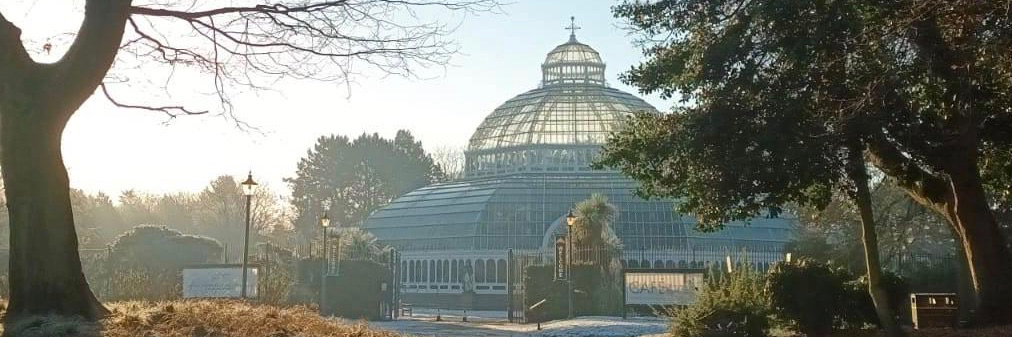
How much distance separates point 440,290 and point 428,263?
7.25ft

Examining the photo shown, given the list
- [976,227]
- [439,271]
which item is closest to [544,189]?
[439,271]

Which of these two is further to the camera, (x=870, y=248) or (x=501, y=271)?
(x=501, y=271)

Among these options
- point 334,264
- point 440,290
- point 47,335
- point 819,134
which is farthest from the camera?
point 440,290

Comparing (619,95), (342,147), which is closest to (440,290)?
(619,95)

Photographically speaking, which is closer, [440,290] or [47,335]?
[47,335]

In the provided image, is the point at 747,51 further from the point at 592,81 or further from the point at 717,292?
the point at 592,81

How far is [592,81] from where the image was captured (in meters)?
71.6

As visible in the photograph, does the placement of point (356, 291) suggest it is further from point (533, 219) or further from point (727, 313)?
Answer: point (533, 219)

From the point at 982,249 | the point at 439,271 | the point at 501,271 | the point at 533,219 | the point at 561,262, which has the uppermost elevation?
the point at 533,219

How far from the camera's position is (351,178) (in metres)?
98.0

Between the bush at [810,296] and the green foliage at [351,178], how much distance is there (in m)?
80.9

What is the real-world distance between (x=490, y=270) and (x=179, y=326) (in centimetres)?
4792

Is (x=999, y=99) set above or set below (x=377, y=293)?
above

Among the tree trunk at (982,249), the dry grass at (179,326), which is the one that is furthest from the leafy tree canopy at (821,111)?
the dry grass at (179,326)
